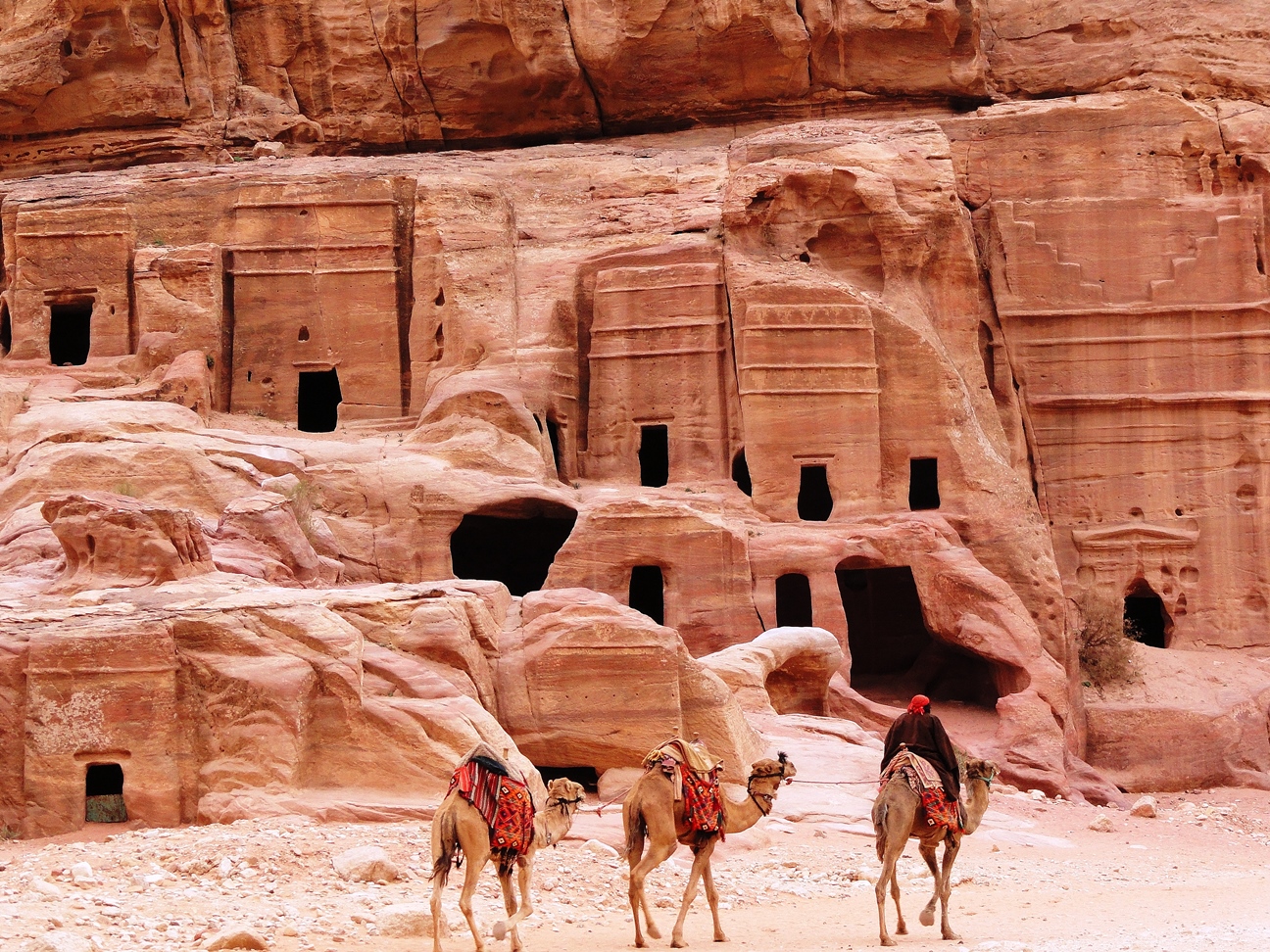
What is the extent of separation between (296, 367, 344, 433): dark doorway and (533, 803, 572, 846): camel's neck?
21.5m

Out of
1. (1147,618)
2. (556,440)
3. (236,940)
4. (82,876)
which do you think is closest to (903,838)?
(236,940)

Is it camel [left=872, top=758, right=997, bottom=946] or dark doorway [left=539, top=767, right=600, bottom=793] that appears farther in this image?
dark doorway [left=539, top=767, right=600, bottom=793]

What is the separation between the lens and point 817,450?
30.2m

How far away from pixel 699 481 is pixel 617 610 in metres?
10.4

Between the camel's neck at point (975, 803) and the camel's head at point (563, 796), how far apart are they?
3.31 m

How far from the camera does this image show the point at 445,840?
1282cm

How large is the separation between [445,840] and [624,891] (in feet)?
10.8

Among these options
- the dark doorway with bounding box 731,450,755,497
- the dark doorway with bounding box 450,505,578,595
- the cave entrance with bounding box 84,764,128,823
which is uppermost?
the dark doorway with bounding box 731,450,755,497

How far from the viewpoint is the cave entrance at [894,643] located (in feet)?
100

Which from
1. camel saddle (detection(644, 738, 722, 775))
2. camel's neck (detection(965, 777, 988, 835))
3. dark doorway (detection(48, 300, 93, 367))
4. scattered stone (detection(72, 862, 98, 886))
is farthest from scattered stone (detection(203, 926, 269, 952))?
dark doorway (detection(48, 300, 93, 367))

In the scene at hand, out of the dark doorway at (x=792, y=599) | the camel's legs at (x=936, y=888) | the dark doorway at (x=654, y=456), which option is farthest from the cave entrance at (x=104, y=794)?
the dark doorway at (x=792, y=599)

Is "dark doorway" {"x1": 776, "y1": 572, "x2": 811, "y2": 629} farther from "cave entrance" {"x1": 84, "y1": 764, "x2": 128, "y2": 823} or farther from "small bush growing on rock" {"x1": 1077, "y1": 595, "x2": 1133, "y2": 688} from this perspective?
"cave entrance" {"x1": 84, "y1": 764, "x2": 128, "y2": 823}

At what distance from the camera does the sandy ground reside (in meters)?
13.2

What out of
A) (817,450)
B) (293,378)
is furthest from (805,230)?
(293,378)
